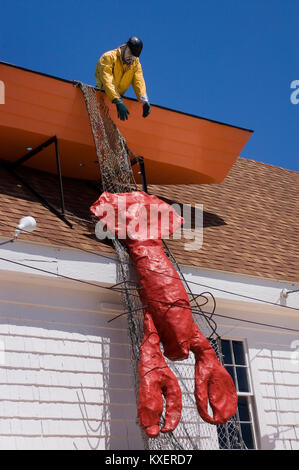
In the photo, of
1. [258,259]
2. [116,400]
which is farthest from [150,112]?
[116,400]

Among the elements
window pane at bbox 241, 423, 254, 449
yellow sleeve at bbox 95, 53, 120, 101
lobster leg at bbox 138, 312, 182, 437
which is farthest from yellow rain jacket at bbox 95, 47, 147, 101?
window pane at bbox 241, 423, 254, 449

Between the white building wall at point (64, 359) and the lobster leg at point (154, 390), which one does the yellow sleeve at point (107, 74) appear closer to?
the white building wall at point (64, 359)

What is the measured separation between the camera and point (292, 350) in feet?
37.6

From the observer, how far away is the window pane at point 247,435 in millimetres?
10477

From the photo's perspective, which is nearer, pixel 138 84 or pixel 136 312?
pixel 136 312

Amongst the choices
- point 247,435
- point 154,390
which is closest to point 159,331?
point 154,390

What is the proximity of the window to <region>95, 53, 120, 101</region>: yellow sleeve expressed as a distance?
381 cm

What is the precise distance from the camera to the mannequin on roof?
1128 centimetres

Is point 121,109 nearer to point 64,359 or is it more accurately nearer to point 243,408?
point 64,359

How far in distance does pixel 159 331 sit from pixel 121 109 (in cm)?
342

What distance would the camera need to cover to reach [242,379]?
1084cm

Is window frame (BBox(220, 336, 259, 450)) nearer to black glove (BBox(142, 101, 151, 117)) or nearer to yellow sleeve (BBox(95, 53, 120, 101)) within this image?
black glove (BBox(142, 101, 151, 117))
